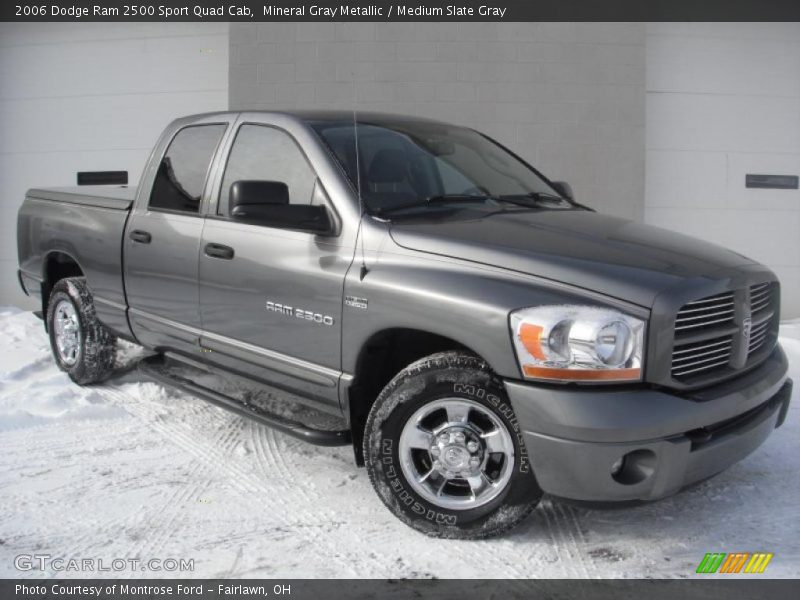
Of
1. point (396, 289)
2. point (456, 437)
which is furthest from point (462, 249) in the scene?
point (456, 437)

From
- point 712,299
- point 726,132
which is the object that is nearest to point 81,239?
point 712,299

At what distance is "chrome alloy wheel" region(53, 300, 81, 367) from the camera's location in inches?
214

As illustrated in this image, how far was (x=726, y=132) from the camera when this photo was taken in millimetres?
8688

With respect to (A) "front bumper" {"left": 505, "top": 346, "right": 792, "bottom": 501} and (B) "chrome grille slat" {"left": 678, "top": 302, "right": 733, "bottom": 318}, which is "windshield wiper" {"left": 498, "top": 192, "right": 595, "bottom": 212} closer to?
(B) "chrome grille slat" {"left": 678, "top": 302, "right": 733, "bottom": 318}

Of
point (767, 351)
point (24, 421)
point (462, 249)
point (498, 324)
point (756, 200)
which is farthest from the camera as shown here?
point (756, 200)

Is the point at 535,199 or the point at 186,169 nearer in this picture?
the point at 535,199

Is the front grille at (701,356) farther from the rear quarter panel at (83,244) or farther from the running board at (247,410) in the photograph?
the rear quarter panel at (83,244)

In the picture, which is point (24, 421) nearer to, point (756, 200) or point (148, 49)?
point (148, 49)

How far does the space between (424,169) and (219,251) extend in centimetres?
116

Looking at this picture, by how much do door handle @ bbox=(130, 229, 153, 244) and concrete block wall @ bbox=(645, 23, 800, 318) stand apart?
594 centimetres

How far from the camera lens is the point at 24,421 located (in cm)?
477

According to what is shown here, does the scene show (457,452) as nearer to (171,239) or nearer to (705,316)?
(705,316)

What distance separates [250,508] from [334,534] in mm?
487
